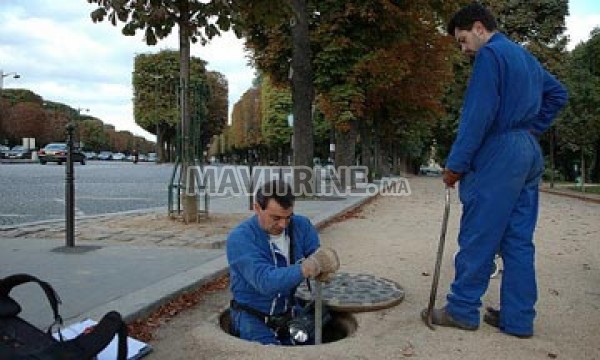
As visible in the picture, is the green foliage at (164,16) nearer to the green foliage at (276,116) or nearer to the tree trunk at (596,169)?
the tree trunk at (596,169)

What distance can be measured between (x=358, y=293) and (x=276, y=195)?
171 centimetres

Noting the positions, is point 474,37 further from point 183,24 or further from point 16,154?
point 16,154

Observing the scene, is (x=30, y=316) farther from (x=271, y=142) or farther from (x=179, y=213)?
(x=271, y=142)

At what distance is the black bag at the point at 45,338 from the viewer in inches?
108

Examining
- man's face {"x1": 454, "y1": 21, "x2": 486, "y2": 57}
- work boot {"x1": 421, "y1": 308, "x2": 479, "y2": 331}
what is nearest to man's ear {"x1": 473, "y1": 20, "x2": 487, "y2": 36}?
man's face {"x1": 454, "y1": 21, "x2": 486, "y2": 57}

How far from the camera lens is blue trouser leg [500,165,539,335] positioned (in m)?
4.09

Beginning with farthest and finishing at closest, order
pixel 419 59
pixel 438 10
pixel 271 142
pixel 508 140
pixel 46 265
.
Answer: pixel 271 142
pixel 419 59
pixel 438 10
pixel 46 265
pixel 508 140

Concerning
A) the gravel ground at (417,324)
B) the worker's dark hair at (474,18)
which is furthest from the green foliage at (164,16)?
the worker's dark hair at (474,18)

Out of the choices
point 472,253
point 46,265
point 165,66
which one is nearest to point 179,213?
point 46,265

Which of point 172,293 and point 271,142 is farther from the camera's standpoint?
point 271,142

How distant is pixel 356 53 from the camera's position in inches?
729

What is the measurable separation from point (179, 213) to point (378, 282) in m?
5.81

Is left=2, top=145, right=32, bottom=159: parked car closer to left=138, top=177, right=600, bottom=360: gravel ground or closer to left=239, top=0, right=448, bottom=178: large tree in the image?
left=239, top=0, right=448, bottom=178: large tree

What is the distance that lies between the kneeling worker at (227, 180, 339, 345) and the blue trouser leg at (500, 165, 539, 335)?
124cm
